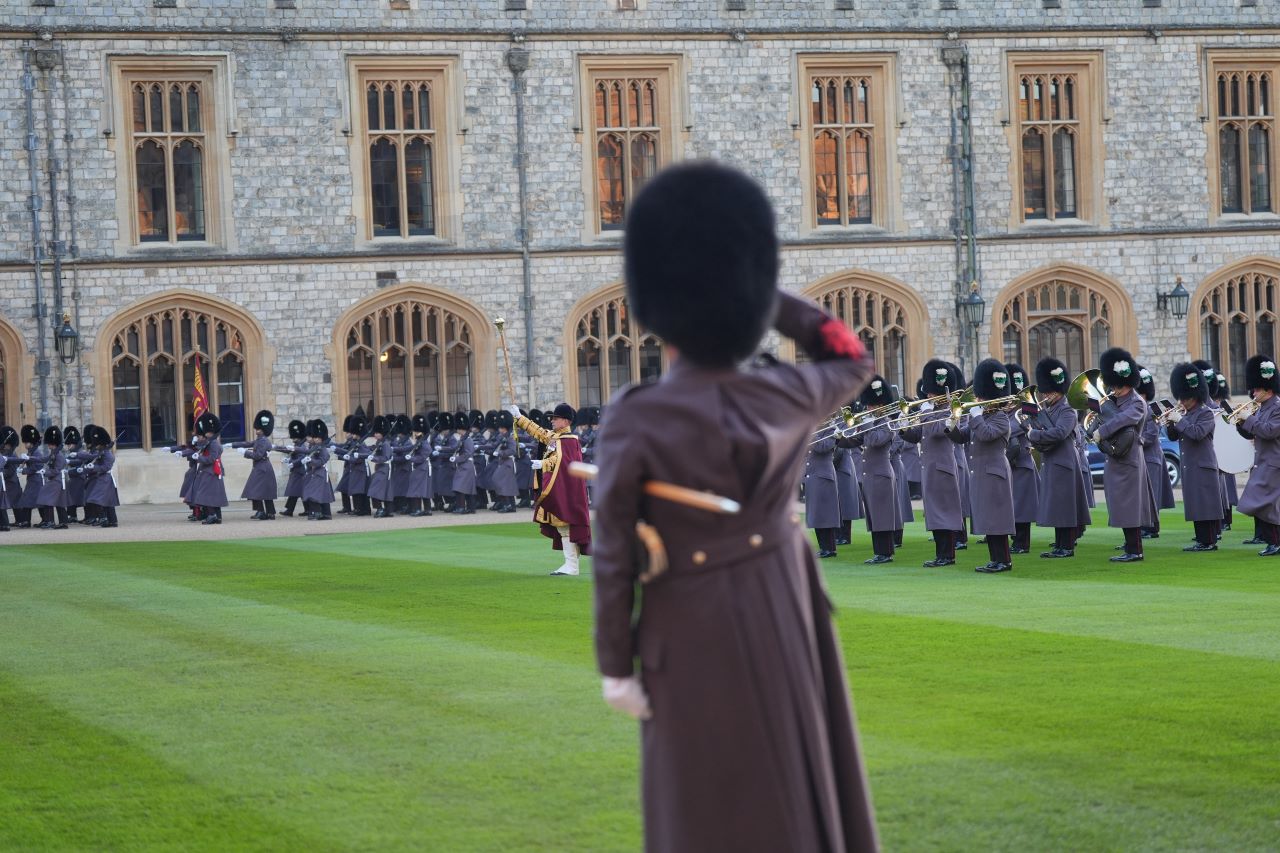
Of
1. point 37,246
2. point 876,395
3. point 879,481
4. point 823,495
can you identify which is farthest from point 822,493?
point 37,246

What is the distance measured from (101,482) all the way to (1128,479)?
46.5ft

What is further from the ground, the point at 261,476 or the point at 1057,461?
the point at 1057,461

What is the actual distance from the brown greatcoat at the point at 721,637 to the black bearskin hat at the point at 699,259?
9cm

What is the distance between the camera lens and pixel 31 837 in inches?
228

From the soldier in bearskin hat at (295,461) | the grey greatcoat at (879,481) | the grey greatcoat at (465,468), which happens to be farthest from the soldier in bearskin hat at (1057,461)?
the soldier in bearskin hat at (295,461)

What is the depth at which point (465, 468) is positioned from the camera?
2514cm

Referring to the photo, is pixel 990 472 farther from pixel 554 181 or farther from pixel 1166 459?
pixel 554 181

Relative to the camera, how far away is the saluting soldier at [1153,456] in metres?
15.9

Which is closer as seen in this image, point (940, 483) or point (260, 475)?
point (940, 483)

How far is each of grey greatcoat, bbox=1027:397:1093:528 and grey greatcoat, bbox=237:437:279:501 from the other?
12.9 metres

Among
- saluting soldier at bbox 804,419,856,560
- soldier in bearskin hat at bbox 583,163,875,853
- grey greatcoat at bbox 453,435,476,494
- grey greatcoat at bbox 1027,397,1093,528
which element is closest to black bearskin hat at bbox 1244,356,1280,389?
grey greatcoat at bbox 1027,397,1093,528

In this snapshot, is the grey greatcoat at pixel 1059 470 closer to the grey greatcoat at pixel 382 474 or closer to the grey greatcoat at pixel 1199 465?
the grey greatcoat at pixel 1199 465

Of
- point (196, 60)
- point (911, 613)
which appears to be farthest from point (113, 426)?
point (911, 613)

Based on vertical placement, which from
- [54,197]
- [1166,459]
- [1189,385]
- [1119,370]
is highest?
[54,197]
